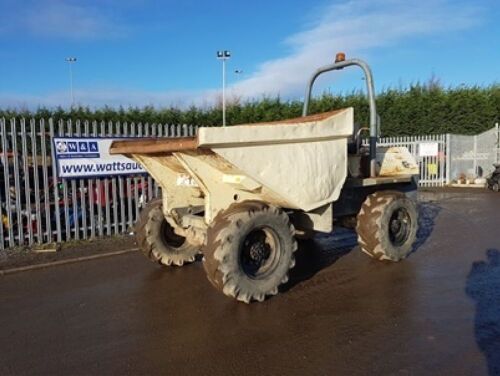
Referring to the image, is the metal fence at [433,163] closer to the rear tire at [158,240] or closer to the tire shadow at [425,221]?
the tire shadow at [425,221]

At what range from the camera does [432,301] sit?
4.82m

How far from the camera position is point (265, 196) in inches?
201

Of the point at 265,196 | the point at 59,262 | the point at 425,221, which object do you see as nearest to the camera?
the point at 265,196

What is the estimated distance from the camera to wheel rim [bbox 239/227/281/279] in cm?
493

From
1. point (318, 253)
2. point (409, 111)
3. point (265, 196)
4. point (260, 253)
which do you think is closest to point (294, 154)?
point (265, 196)

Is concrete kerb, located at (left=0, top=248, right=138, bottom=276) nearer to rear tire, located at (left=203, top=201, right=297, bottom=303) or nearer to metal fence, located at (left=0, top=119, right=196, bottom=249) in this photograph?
metal fence, located at (left=0, top=119, right=196, bottom=249)

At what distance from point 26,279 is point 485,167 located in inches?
740

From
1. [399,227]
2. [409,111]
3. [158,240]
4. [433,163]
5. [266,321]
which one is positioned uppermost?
[409,111]

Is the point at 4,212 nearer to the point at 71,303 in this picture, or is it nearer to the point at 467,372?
the point at 71,303

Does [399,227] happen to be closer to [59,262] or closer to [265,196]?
[265,196]

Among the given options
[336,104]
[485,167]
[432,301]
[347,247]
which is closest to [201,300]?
[432,301]

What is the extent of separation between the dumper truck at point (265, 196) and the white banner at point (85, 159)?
Answer: 275 cm

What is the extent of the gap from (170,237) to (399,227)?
10.7 feet

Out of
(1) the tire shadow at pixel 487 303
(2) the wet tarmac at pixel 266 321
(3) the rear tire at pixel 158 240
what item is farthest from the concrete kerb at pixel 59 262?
(1) the tire shadow at pixel 487 303
